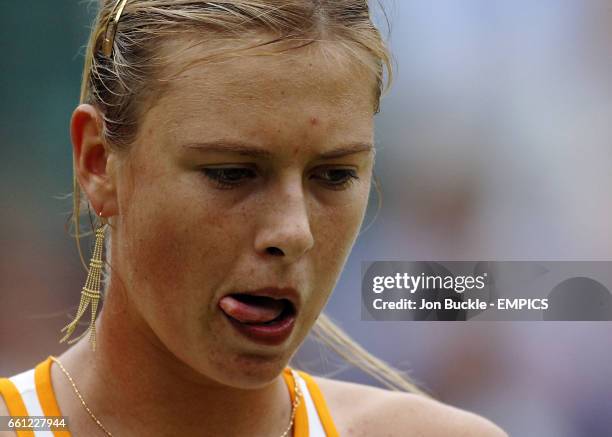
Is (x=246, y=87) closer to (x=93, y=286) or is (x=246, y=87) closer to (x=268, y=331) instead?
(x=268, y=331)

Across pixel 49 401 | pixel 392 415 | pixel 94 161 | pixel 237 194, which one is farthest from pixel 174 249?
pixel 392 415

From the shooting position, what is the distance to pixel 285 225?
53.9 inches

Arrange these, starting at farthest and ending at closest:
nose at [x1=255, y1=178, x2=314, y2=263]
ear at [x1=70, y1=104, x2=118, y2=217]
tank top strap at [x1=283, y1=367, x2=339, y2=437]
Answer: tank top strap at [x1=283, y1=367, x2=339, y2=437], ear at [x1=70, y1=104, x2=118, y2=217], nose at [x1=255, y1=178, x2=314, y2=263]

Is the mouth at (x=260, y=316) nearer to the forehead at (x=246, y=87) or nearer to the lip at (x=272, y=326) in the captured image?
the lip at (x=272, y=326)

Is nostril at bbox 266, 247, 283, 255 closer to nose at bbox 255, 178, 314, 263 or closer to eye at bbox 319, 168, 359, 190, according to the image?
nose at bbox 255, 178, 314, 263

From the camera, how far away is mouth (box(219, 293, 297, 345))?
1411mm

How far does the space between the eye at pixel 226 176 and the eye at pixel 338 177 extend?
0.13m

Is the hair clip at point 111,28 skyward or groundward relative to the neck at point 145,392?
skyward

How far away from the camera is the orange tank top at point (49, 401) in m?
1.59

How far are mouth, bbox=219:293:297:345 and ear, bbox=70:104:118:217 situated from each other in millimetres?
259

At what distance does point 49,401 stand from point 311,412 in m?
0.46

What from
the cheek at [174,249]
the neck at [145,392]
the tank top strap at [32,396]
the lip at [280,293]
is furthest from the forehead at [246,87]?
the tank top strap at [32,396]

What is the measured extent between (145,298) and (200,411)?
9.6 inches

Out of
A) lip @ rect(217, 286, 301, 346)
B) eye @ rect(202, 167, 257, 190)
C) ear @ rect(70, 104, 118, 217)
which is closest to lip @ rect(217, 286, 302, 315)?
lip @ rect(217, 286, 301, 346)
